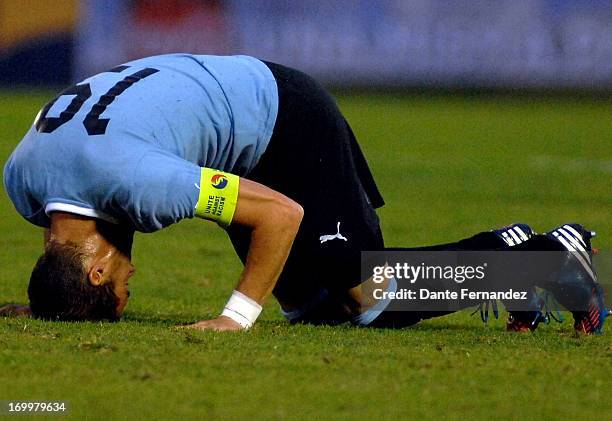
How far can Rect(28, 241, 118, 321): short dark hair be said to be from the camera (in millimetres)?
5824

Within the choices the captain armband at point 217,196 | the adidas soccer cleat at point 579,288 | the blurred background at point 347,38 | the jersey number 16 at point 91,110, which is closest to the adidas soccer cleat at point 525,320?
the adidas soccer cleat at point 579,288

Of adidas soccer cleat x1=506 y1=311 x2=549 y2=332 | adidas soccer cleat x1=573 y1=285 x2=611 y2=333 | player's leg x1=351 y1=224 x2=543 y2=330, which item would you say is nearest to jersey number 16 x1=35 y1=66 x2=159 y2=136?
player's leg x1=351 y1=224 x2=543 y2=330

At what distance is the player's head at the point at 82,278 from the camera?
19.1 feet

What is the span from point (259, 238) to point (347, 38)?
2099 centimetres

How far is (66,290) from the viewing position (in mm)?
5926

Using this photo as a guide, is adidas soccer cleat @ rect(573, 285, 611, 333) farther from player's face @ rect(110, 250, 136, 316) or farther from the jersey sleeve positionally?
player's face @ rect(110, 250, 136, 316)

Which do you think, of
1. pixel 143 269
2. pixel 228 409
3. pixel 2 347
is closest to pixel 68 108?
pixel 2 347

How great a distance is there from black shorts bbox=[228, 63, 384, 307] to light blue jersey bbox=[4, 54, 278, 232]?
130 mm

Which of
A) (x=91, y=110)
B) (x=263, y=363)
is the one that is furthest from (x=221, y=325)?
(x=91, y=110)

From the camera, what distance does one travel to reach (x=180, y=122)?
594 cm

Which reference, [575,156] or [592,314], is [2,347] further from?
[575,156]

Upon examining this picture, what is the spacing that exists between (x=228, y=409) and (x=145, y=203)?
1339mm

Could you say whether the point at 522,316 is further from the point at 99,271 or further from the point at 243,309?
the point at 99,271

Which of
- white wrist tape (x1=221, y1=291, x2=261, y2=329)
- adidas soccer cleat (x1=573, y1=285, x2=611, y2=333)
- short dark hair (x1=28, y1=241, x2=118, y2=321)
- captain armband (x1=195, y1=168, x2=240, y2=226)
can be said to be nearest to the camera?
captain armband (x1=195, y1=168, x2=240, y2=226)
